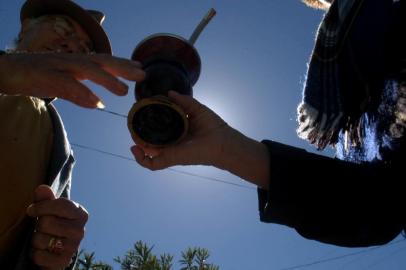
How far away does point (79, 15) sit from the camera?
8.94 ft

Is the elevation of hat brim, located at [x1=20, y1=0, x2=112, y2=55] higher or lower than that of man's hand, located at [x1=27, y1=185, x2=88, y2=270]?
higher

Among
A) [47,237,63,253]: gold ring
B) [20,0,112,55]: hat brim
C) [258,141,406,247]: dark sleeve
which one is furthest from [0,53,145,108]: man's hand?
[20,0,112,55]: hat brim

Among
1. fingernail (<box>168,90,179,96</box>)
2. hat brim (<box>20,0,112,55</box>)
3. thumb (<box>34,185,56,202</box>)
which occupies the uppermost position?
hat brim (<box>20,0,112,55</box>)

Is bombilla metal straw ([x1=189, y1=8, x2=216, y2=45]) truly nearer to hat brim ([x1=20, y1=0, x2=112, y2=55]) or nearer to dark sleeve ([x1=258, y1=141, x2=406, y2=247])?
dark sleeve ([x1=258, y1=141, x2=406, y2=247])

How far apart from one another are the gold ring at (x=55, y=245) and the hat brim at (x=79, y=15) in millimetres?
1619

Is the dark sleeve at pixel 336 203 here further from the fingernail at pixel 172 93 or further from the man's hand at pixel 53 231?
→ the man's hand at pixel 53 231

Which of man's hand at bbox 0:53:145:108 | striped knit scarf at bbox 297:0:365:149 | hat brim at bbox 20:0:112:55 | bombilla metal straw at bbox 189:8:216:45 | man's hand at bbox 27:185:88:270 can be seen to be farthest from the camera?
hat brim at bbox 20:0:112:55

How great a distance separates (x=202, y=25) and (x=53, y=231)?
3.10 feet

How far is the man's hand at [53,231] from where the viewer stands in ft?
4.71

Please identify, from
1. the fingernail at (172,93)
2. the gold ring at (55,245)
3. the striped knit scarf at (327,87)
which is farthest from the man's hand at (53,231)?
the striped knit scarf at (327,87)

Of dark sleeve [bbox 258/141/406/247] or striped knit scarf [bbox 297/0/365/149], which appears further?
striped knit scarf [bbox 297/0/365/149]

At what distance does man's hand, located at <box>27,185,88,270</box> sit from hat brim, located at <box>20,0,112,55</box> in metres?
1.51

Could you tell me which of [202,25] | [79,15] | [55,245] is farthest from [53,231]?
[79,15]

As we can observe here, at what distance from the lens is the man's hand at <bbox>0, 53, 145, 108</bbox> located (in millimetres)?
1182
